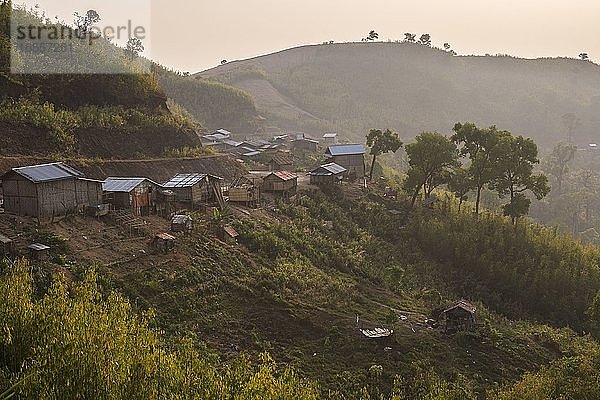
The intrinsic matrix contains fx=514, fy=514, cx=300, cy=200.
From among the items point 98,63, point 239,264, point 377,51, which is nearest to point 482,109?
point 377,51

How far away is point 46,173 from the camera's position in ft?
72.4

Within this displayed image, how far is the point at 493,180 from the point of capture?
3531 cm

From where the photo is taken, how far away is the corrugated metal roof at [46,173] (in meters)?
21.3

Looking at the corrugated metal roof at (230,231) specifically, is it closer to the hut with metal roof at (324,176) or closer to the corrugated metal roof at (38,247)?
the corrugated metal roof at (38,247)

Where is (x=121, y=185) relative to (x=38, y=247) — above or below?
above

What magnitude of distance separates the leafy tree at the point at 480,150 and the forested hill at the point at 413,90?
47164mm

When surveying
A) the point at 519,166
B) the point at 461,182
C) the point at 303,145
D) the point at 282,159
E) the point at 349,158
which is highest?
the point at 303,145

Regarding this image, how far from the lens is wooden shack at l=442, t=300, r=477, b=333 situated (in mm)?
22625

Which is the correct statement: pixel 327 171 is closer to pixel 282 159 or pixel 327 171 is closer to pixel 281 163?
pixel 281 163

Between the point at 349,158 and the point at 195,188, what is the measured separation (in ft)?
67.1

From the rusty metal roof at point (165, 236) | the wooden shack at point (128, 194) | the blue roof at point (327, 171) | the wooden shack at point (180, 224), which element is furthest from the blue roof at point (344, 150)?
the rusty metal roof at point (165, 236)

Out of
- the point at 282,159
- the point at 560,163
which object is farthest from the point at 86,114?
the point at 560,163

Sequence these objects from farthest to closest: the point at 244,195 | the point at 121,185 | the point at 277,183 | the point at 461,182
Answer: the point at 461,182, the point at 277,183, the point at 244,195, the point at 121,185

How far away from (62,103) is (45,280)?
63.2 feet
